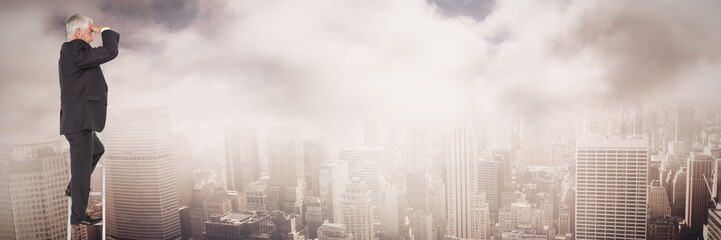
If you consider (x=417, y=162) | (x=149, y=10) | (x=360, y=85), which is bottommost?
(x=417, y=162)

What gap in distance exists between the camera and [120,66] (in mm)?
5016

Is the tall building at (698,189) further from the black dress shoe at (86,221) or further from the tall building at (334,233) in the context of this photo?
the black dress shoe at (86,221)

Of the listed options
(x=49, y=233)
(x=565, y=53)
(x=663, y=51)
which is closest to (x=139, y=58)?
(x=49, y=233)

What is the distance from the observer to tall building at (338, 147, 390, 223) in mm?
4859

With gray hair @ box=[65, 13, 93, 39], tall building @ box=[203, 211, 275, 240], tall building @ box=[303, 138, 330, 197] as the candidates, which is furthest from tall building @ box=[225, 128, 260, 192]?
gray hair @ box=[65, 13, 93, 39]

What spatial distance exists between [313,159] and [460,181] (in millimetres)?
1717

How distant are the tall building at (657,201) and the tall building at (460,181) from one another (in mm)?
1610

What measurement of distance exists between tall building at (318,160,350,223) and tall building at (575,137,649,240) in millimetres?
2433

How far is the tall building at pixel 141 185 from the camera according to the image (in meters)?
5.39

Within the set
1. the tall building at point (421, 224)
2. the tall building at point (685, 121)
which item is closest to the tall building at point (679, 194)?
the tall building at point (685, 121)

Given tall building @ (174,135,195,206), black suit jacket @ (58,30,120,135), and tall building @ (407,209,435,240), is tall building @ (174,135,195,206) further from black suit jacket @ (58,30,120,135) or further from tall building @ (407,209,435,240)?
black suit jacket @ (58,30,120,135)

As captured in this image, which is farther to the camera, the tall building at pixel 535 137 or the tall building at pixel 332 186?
the tall building at pixel 332 186

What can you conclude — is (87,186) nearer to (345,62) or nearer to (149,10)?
(345,62)

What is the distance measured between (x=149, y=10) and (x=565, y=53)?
14.1ft
